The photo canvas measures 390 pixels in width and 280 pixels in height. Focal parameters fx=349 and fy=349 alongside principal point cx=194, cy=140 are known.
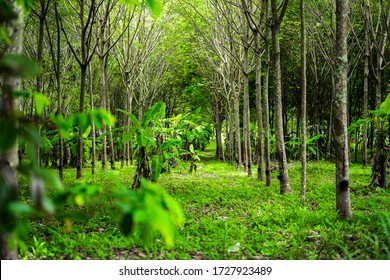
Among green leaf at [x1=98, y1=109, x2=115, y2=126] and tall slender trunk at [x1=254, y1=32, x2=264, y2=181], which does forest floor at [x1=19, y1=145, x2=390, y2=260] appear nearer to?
green leaf at [x1=98, y1=109, x2=115, y2=126]

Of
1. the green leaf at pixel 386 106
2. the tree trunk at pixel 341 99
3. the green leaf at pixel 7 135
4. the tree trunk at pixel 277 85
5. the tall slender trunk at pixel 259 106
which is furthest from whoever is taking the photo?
the tall slender trunk at pixel 259 106

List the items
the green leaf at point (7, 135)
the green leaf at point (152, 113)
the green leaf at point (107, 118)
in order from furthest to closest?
the green leaf at point (152, 113)
the green leaf at point (107, 118)
the green leaf at point (7, 135)

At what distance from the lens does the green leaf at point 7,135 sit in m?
0.99

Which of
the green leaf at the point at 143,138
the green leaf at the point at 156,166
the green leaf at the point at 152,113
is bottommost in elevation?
the green leaf at the point at 156,166

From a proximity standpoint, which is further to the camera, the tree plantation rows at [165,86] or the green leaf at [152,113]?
the green leaf at [152,113]

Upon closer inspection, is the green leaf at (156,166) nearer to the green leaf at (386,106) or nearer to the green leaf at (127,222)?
the green leaf at (386,106)

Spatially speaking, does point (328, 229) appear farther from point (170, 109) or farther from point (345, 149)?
point (170, 109)

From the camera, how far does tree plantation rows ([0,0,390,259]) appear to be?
1281 millimetres

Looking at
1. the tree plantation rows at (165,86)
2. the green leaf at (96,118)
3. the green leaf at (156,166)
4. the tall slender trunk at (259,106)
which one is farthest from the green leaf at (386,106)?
the green leaf at (96,118)

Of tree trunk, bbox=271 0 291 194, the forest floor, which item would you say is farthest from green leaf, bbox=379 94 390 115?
tree trunk, bbox=271 0 291 194

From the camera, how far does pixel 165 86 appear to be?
25094mm

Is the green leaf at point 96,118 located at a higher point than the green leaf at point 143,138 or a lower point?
higher
